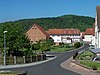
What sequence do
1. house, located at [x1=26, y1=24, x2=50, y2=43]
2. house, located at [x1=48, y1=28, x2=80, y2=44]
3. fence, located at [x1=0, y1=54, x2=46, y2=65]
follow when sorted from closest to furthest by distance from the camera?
fence, located at [x1=0, y1=54, x2=46, y2=65], house, located at [x1=26, y1=24, x2=50, y2=43], house, located at [x1=48, y1=28, x2=80, y2=44]

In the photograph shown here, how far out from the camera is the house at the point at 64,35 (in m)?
141

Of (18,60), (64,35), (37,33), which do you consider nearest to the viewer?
(18,60)

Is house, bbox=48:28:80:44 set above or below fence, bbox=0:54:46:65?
above

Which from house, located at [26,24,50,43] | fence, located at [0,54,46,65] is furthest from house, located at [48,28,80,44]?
fence, located at [0,54,46,65]

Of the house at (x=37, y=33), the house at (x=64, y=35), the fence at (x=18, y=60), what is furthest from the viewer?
the house at (x=64, y=35)

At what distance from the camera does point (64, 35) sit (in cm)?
14512

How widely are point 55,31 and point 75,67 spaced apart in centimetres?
10035

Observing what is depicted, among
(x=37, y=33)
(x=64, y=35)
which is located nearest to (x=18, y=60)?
(x=37, y=33)

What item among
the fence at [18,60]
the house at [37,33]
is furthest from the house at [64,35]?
the fence at [18,60]

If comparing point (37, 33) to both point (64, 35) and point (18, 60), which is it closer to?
point (64, 35)

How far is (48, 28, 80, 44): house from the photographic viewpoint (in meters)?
141

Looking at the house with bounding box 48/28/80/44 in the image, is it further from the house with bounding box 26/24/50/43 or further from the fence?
the fence

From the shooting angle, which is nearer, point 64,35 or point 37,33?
point 37,33

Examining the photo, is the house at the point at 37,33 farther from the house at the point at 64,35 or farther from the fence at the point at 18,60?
the fence at the point at 18,60
